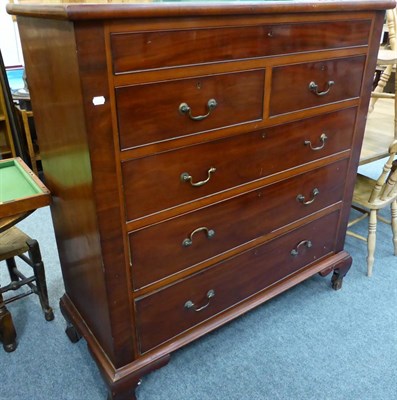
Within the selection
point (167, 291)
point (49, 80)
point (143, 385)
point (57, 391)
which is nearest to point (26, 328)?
point (57, 391)

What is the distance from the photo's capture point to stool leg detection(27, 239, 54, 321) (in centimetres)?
159

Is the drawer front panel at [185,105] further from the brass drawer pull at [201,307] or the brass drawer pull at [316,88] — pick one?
the brass drawer pull at [201,307]

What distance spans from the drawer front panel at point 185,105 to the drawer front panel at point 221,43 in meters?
0.05

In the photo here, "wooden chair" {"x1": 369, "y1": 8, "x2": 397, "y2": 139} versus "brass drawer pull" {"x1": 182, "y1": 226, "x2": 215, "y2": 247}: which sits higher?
"wooden chair" {"x1": 369, "y1": 8, "x2": 397, "y2": 139}

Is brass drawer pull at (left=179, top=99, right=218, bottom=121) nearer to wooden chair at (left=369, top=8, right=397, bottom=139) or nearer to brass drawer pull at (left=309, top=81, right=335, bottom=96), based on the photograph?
brass drawer pull at (left=309, top=81, right=335, bottom=96)

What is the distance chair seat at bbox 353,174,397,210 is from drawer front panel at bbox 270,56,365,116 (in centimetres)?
64

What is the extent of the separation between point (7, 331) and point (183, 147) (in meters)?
1.03

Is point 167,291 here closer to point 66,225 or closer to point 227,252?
point 227,252

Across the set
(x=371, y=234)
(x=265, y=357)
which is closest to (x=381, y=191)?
(x=371, y=234)

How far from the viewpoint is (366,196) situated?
1.99m

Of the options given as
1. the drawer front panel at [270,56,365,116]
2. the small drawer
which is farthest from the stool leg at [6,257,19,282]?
the drawer front panel at [270,56,365,116]

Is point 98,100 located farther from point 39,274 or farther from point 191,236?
point 39,274

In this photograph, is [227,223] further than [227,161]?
Yes

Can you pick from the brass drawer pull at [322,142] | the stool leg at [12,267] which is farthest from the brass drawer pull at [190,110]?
the stool leg at [12,267]
